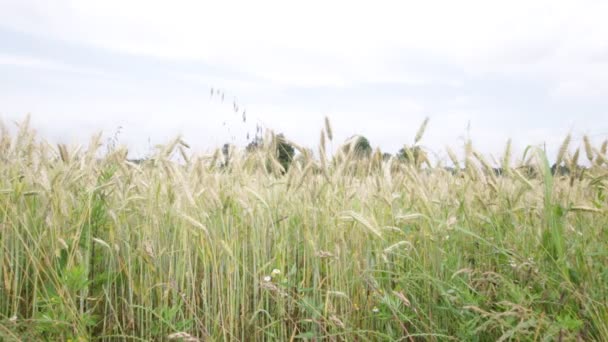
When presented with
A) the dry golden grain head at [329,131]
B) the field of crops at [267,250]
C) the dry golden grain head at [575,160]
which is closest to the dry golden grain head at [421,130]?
the field of crops at [267,250]

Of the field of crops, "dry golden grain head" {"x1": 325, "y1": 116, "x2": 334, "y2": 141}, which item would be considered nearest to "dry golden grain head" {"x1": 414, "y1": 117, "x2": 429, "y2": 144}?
the field of crops

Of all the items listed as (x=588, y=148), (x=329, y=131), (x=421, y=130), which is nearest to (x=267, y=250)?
(x=329, y=131)

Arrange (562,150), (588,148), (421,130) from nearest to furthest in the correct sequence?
(562,150) → (588,148) → (421,130)

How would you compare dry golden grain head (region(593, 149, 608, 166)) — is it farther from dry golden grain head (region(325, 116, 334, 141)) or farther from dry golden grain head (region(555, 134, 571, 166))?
dry golden grain head (region(325, 116, 334, 141))

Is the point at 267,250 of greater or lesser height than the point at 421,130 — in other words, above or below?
below

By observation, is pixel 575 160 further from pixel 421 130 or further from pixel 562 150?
pixel 421 130

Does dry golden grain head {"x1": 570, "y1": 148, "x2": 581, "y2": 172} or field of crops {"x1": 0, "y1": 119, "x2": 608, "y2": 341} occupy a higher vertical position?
dry golden grain head {"x1": 570, "y1": 148, "x2": 581, "y2": 172}

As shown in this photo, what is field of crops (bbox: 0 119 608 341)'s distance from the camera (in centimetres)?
208

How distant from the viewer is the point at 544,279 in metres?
1.94

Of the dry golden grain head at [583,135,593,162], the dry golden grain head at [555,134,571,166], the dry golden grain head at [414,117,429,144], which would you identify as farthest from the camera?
the dry golden grain head at [414,117,429,144]

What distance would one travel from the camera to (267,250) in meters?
2.58

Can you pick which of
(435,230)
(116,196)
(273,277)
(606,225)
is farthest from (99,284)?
(606,225)

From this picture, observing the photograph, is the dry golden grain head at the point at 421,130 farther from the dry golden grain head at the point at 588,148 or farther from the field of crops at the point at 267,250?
the dry golden grain head at the point at 588,148

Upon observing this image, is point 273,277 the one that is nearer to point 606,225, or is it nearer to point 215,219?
point 215,219
